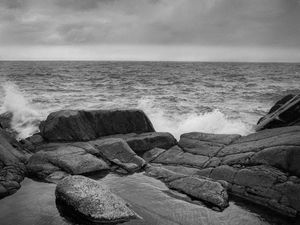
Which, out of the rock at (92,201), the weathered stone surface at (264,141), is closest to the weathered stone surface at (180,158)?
the weathered stone surface at (264,141)

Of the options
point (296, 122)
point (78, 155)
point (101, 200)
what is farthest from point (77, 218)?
point (296, 122)

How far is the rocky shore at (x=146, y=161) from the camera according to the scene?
21.4ft

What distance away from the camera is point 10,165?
322 inches

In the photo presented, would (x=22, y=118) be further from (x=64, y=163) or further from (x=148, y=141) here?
(x=64, y=163)

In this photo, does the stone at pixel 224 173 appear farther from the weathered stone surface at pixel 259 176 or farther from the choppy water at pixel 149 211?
the choppy water at pixel 149 211

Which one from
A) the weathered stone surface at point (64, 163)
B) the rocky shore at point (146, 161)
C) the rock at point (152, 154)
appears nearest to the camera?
the rocky shore at point (146, 161)

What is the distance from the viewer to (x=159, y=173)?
8344 millimetres

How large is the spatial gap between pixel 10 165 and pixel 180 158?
4931 millimetres

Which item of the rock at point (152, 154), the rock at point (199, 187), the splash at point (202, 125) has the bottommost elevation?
the splash at point (202, 125)

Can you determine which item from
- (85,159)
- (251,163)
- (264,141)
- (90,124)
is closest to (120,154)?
(85,159)

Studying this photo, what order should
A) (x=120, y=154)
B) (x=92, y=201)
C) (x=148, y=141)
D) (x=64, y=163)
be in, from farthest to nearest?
(x=148, y=141)
(x=120, y=154)
(x=64, y=163)
(x=92, y=201)

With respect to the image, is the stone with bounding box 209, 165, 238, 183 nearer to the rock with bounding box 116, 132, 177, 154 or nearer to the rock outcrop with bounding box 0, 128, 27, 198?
the rock with bounding box 116, 132, 177, 154

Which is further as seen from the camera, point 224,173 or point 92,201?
point 224,173

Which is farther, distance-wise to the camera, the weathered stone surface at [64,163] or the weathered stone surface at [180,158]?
the weathered stone surface at [180,158]
